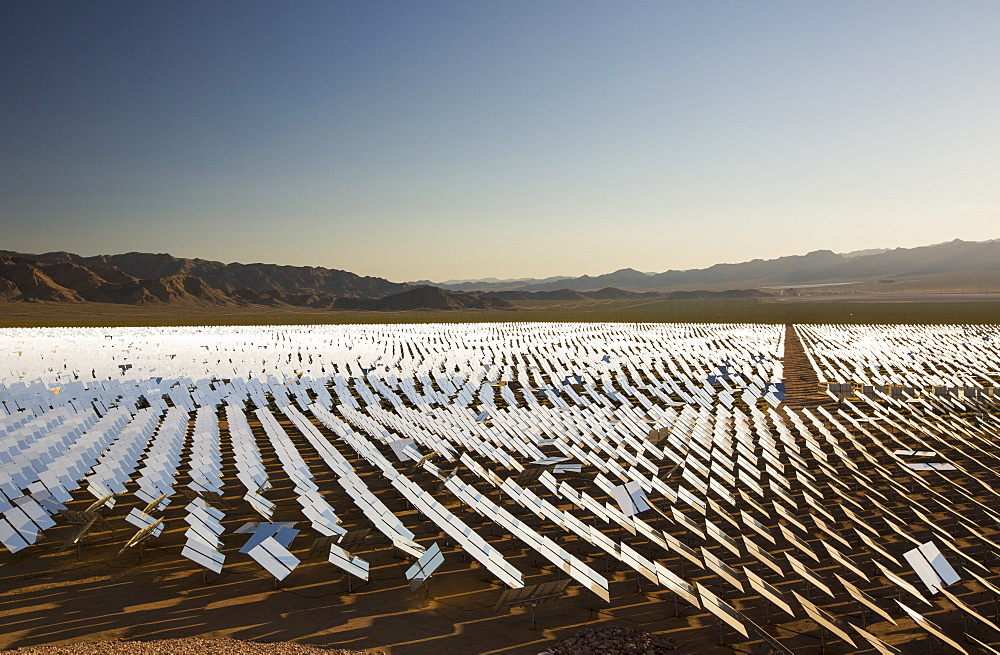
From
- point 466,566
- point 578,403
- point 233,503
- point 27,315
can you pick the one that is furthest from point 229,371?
point 27,315

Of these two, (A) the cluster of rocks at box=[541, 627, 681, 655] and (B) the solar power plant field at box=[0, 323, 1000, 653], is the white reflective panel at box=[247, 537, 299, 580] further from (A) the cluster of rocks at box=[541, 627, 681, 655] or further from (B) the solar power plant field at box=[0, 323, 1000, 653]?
Answer: (A) the cluster of rocks at box=[541, 627, 681, 655]

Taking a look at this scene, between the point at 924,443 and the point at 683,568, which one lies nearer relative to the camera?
the point at 683,568

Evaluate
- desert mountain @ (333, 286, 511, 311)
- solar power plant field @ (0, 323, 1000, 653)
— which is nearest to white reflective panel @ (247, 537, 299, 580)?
solar power plant field @ (0, 323, 1000, 653)

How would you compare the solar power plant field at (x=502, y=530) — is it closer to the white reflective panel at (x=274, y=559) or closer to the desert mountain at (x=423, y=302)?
the white reflective panel at (x=274, y=559)

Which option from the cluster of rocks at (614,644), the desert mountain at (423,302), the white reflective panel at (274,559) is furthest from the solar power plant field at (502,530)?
the desert mountain at (423,302)

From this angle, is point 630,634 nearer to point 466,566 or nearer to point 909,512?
point 466,566

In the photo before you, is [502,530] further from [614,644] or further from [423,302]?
[423,302]
